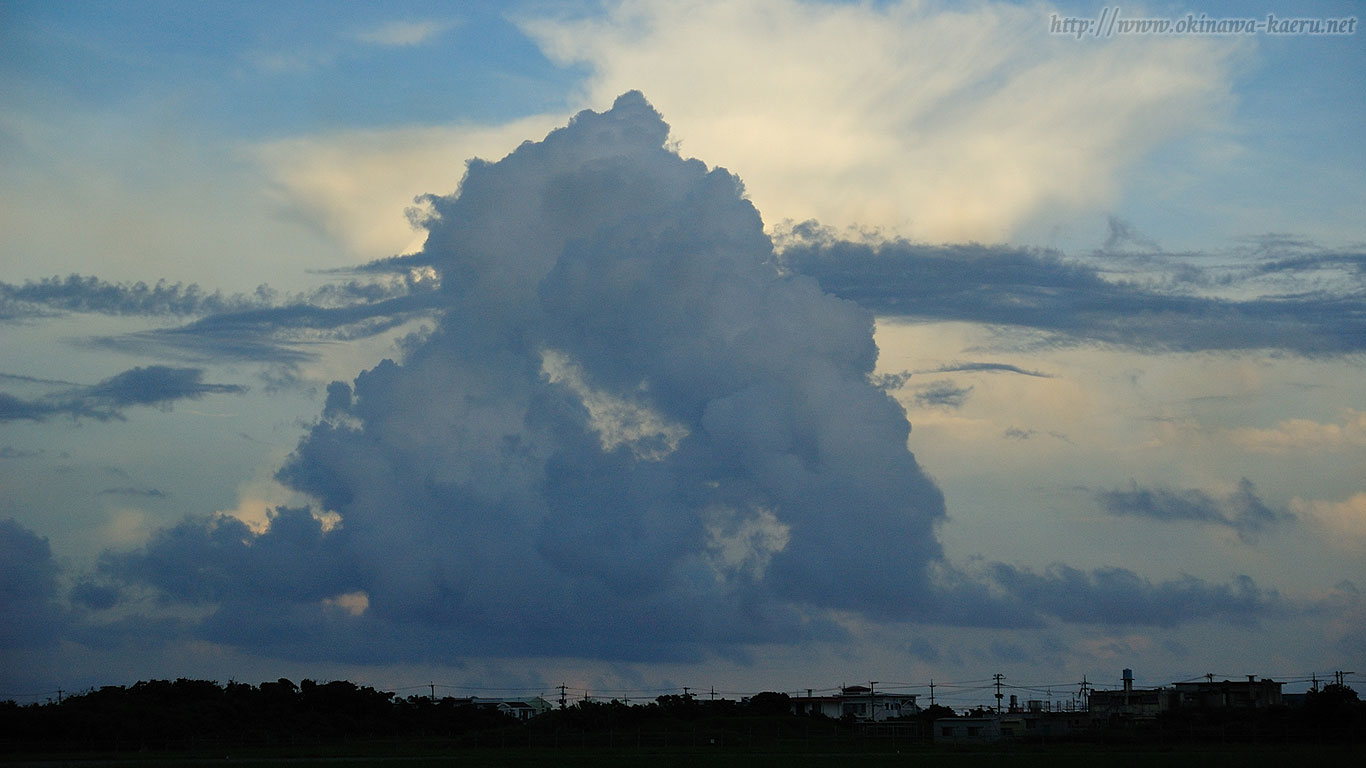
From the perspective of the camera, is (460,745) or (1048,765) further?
(460,745)

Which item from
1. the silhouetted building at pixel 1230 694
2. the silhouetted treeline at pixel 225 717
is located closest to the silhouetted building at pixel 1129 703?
the silhouetted building at pixel 1230 694

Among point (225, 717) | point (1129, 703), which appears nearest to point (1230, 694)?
point (1129, 703)

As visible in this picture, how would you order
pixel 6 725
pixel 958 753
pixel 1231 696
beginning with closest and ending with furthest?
pixel 958 753 → pixel 6 725 → pixel 1231 696

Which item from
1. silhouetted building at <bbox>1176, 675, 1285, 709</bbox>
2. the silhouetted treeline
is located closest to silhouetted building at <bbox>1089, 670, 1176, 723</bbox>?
silhouetted building at <bbox>1176, 675, 1285, 709</bbox>

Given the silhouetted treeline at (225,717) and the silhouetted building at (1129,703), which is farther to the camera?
the silhouetted building at (1129,703)

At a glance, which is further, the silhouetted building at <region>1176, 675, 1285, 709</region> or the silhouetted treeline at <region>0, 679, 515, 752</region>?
the silhouetted building at <region>1176, 675, 1285, 709</region>

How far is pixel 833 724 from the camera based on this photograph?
155m

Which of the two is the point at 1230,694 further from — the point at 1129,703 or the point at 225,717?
the point at 225,717

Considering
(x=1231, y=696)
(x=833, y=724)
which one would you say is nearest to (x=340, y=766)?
(x=833, y=724)

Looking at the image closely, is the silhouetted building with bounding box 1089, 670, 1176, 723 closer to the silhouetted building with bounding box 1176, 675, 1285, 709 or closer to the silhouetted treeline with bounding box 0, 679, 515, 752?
the silhouetted building with bounding box 1176, 675, 1285, 709

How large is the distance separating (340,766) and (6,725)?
4869 centimetres

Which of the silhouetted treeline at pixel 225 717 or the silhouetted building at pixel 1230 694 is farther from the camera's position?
the silhouetted building at pixel 1230 694

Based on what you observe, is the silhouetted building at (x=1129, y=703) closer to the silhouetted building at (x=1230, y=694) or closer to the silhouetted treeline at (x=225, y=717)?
the silhouetted building at (x=1230, y=694)

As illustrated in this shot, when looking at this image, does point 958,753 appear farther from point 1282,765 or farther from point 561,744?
point 561,744
